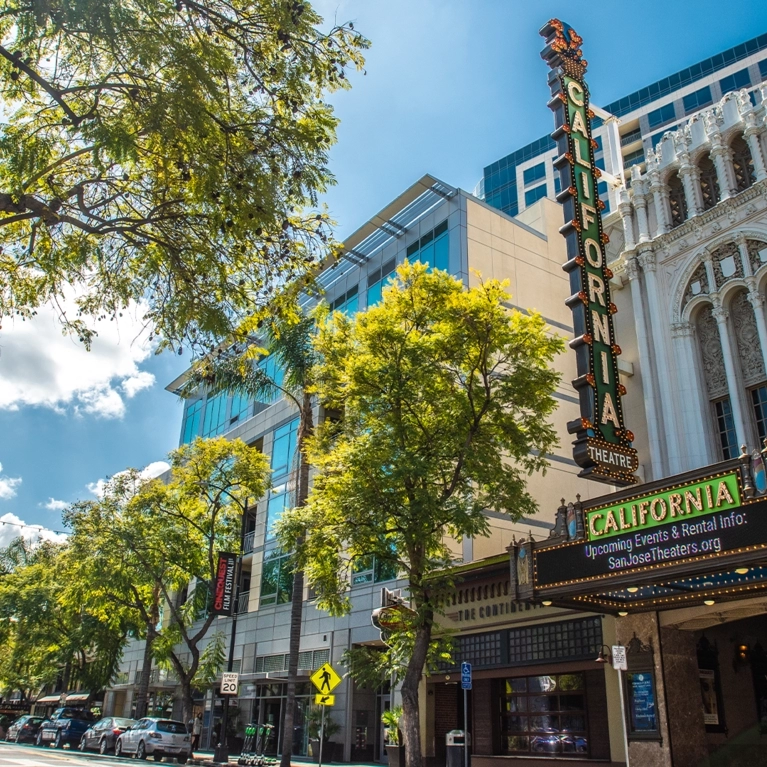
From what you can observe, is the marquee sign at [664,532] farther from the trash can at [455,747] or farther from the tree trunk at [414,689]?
the trash can at [455,747]

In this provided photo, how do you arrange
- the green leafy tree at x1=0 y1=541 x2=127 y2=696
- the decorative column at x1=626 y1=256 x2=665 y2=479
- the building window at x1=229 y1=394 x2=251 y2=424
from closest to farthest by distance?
1. the decorative column at x1=626 y1=256 x2=665 y2=479
2. the green leafy tree at x1=0 y1=541 x2=127 y2=696
3. the building window at x1=229 y1=394 x2=251 y2=424

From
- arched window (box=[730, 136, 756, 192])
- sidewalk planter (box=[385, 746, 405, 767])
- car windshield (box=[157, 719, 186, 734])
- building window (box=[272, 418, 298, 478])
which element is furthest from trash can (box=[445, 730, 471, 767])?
building window (box=[272, 418, 298, 478])

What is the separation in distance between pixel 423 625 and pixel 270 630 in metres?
19.7

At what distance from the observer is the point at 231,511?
1398 inches

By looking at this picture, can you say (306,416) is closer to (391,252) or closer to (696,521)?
(391,252)

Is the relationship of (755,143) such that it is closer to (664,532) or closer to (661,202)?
(661,202)

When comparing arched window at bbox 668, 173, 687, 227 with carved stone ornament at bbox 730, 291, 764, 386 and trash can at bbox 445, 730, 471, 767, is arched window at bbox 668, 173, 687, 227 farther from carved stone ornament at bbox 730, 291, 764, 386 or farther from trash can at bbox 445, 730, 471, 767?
trash can at bbox 445, 730, 471, 767

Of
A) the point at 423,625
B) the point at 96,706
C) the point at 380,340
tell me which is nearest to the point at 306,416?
the point at 380,340

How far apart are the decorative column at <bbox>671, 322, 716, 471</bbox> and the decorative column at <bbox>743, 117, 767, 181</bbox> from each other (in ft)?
14.9

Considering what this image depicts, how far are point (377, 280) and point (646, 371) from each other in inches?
630

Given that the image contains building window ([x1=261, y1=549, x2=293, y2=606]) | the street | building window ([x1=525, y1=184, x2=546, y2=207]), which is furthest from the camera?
building window ([x1=525, y1=184, x2=546, y2=207])

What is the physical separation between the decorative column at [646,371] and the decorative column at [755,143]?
4.30m

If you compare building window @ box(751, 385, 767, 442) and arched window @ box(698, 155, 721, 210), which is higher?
arched window @ box(698, 155, 721, 210)

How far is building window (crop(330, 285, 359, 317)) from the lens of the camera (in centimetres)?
3703
